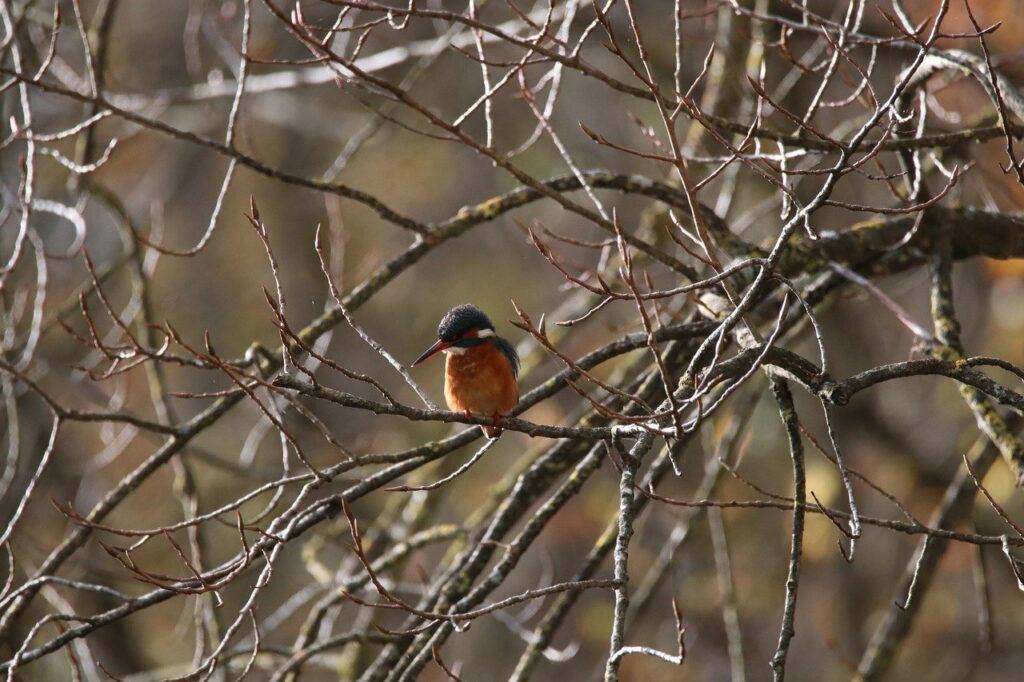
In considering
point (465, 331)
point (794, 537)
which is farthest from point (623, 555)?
point (465, 331)

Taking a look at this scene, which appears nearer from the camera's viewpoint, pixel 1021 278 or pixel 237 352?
pixel 1021 278

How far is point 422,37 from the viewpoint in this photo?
35.3 ft

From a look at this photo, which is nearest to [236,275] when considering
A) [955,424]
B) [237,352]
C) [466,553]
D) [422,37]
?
[237,352]

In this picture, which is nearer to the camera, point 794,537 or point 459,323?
point 794,537

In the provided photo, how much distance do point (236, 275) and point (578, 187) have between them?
353 inches

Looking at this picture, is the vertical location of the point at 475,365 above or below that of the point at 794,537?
above

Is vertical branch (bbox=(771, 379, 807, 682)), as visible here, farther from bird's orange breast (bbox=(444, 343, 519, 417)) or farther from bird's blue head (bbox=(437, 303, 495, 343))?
bird's blue head (bbox=(437, 303, 495, 343))

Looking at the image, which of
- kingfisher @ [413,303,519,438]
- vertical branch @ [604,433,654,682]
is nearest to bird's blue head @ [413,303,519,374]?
kingfisher @ [413,303,519,438]

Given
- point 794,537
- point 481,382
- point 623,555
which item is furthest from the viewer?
point 481,382

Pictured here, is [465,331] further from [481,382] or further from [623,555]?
[623,555]

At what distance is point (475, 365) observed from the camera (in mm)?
3711

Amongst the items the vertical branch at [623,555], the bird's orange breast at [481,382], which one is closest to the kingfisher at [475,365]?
the bird's orange breast at [481,382]

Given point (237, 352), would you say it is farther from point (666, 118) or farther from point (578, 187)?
point (666, 118)

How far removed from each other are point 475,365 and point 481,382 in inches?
3.6
